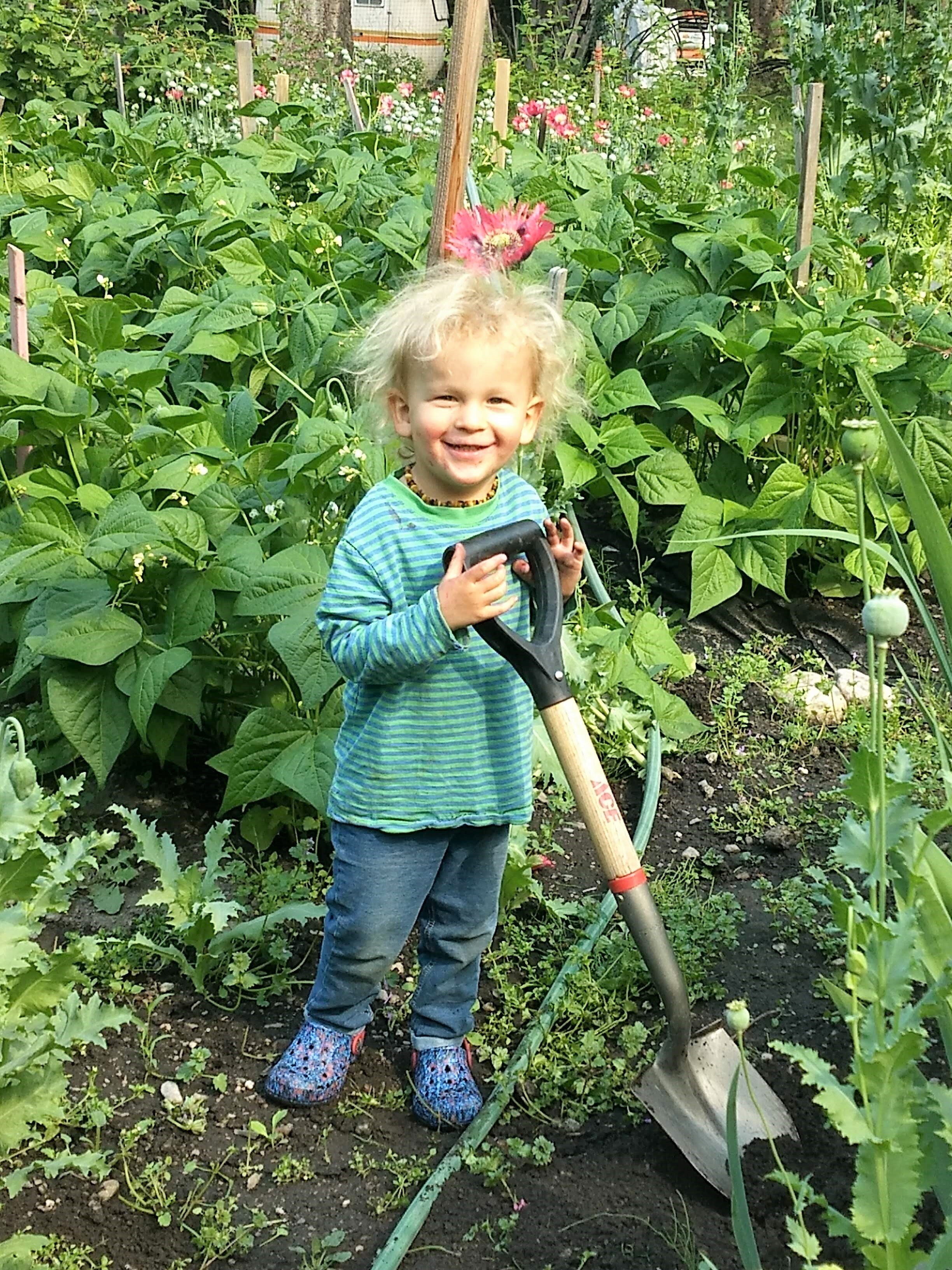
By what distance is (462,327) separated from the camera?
1841mm

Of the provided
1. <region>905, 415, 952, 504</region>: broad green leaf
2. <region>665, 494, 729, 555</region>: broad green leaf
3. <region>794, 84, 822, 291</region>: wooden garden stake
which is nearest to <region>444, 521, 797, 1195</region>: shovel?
<region>665, 494, 729, 555</region>: broad green leaf

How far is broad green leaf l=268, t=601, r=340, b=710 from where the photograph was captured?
2.47 m

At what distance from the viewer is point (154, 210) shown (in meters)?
4.97

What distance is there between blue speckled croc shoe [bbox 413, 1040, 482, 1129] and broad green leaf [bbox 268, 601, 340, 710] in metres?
0.66

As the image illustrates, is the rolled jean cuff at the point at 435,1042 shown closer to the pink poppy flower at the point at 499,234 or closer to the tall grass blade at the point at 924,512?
→ the tall grass blade at the point at 924,512

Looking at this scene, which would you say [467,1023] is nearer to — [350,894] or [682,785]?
[350,894]

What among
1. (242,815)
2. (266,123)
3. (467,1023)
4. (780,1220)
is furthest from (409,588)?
(266,123)

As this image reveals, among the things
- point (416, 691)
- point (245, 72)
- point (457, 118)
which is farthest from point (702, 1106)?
point (245, 72)

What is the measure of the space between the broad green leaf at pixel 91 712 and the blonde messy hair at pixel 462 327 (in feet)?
3.43

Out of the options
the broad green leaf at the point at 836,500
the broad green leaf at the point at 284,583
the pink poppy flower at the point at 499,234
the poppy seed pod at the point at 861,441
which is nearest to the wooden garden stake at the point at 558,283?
the pink poppy flower at the point at 499,234

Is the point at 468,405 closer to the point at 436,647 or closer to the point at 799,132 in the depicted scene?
the point at 436,647

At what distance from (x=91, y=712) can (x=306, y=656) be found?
56 centimetres

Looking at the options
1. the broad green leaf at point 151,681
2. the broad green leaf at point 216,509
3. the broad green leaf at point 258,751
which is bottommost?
the broad green leaf at point 258,751

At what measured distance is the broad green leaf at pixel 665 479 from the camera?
383 cm
